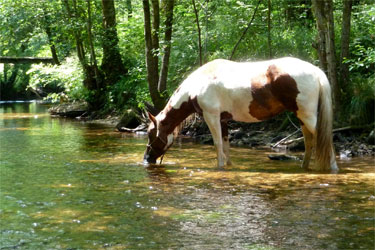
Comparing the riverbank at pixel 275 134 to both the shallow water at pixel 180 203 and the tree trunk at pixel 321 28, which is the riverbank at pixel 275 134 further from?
the tree trunk at pixel 321 28

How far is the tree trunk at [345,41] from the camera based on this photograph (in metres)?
13.3

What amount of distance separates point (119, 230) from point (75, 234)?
18.5 inches

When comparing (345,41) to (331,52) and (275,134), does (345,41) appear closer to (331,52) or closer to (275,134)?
(331,52)

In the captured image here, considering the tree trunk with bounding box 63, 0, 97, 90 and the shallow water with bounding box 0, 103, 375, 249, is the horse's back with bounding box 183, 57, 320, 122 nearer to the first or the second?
the shallow water with bounding box 0, 103, 375, 249

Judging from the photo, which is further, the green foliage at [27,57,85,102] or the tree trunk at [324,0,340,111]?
the green foliage at [27,57,85,102]

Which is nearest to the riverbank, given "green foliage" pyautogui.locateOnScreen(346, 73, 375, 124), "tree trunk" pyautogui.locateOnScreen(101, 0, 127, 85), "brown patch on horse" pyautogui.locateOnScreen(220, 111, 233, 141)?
"green foliage" pyautogui.locateOnScreen(346, 73, 375, 124)

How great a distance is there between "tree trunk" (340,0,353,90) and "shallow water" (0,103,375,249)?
2.94 meters

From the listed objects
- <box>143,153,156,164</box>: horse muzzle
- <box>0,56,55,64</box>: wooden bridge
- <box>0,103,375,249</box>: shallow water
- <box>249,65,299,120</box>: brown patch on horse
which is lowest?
<box>0,103,375,249</box>: shallow water

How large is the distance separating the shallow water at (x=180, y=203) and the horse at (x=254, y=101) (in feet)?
1.74

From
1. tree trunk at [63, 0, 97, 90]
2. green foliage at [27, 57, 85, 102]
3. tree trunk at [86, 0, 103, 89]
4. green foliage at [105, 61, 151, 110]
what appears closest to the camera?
green foliage at [105, 61, 151, 110]

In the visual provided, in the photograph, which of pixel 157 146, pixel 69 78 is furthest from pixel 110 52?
pixel 157 146

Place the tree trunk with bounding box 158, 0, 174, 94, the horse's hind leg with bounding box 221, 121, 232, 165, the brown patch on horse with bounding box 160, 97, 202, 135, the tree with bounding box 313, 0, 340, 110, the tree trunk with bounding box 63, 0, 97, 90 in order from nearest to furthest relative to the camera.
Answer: the brown patch on horse with bounding box 160, 97, 202, 135 < the horse's hind leg with bounding box 221, 121, 232, 165 < the tree with bounding box 313, 0, 340, 110 < the tree trunk with bounding box 158, 0, 174, 94 < the tree trunk with bounding box 63, 0, 97, 90

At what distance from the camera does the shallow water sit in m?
5.48

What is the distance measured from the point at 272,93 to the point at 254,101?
1.27 ft
